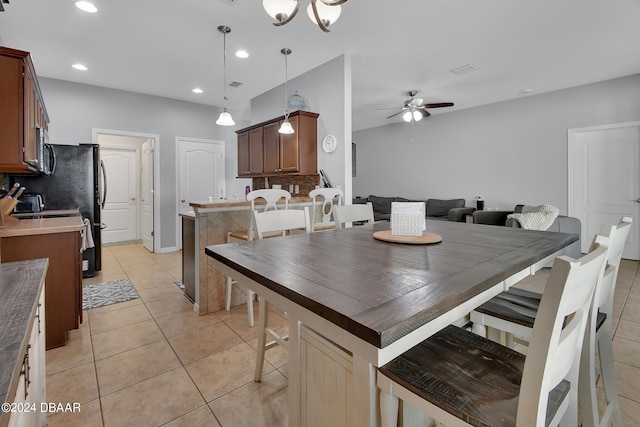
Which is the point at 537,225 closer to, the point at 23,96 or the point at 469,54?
the point at 469,54

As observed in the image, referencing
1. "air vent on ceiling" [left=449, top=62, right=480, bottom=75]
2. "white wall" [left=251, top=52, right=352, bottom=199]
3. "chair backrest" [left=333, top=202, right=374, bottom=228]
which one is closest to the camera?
"chair backrest" [left=333, top=202, right=374, bottom=228]

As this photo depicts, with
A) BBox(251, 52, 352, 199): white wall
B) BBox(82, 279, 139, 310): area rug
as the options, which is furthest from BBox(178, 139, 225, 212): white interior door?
→ BBox(251, 52, 352, 199): white wall

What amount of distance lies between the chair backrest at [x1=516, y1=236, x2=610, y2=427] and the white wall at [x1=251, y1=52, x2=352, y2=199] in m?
3.20

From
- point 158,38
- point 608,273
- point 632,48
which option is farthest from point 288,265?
point 632,48

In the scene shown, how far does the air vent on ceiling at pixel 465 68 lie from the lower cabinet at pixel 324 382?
4.36m

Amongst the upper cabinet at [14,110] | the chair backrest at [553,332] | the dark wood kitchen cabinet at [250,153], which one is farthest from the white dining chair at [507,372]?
the dark wood kitchen cabinet at [250,153]

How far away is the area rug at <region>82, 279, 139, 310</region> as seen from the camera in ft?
10.1

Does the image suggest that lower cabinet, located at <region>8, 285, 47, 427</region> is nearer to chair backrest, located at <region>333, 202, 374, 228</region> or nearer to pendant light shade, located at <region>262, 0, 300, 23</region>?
chair backrest, located at <region>333, 202, 374, 228</region>

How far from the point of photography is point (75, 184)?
379 cm

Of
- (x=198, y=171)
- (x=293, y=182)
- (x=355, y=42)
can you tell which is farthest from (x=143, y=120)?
(x=355, y=42)

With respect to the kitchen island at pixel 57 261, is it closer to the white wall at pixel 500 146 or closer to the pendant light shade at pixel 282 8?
the pendant light shade at pixel 282 8

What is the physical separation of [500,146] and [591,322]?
18.2ft

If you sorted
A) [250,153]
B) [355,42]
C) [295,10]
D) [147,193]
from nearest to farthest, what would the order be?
[295,10]
[355,42]
[250,153]
[147,193]

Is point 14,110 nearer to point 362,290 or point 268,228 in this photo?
point 268,228
